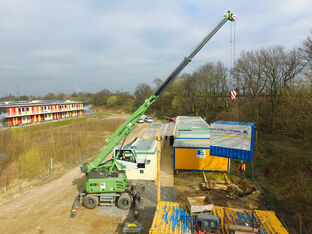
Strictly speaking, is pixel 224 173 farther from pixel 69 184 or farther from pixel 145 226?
pixel 69 184

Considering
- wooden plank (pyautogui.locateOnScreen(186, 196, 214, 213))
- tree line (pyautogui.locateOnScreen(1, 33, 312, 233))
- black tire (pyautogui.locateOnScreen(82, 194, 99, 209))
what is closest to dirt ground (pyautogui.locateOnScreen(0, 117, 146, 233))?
black tire (pyautogui.locateOnScreen(82, 194, 99, 209))

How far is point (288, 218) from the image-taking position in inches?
389

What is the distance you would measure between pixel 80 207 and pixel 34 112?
38784mm

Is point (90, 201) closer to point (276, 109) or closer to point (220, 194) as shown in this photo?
point (220, 194)

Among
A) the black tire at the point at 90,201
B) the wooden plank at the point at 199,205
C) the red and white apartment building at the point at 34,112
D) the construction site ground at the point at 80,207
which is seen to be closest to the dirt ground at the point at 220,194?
the construction site ground at the point at 80,207

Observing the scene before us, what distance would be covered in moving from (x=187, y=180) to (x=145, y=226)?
20.1 feet

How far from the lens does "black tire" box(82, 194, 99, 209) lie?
9859 millimetres

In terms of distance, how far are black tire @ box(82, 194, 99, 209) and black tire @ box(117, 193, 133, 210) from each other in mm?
1304

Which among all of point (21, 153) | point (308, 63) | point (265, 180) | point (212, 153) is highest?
point (308, 63)

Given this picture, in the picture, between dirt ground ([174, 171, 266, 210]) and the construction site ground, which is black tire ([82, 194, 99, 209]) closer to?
the construction site ground

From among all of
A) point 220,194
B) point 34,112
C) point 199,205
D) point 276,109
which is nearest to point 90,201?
point 199,205

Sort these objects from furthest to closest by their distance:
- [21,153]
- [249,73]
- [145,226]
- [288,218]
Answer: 1. [249,73]
2. [21,153]
3. [288,218]
4. [145,226]

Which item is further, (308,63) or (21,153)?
(21,153)

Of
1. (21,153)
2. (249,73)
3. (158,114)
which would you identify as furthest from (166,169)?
(158,114)
